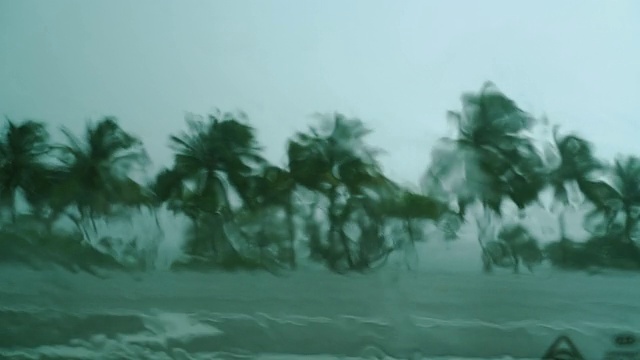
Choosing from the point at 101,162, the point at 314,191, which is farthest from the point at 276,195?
the point at 101,162

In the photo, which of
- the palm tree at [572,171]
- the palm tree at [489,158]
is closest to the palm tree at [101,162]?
the palm tree at [489,158]

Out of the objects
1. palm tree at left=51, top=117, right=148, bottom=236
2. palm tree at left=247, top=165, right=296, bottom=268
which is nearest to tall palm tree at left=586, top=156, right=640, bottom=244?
palm tree at left=247, top=165, right=296, bottom=268

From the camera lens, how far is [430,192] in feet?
5.11

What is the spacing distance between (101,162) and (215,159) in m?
0.23

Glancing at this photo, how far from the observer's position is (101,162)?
1.58 metres

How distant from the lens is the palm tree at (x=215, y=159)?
61.6 inches

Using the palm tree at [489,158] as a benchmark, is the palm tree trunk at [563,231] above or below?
below

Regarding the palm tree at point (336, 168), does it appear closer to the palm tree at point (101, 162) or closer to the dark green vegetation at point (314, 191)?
the dark green vegetation at point (314, 191)

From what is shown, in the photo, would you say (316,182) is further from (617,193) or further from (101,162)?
(617,193)

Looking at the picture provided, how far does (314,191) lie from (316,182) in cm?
2

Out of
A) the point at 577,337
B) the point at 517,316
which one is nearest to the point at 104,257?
the point at 517,316

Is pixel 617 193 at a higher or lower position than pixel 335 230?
higher

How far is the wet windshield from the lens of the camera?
1.54 meters

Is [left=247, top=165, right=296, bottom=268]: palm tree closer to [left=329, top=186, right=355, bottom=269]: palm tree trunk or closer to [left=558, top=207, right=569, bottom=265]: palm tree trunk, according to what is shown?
[left=329, top=186, right=355, bottom=269]: palm tree trunk
